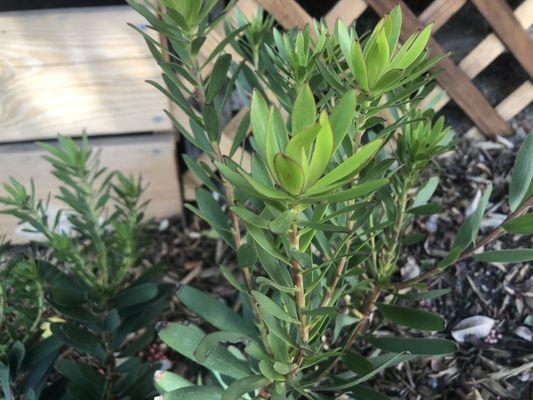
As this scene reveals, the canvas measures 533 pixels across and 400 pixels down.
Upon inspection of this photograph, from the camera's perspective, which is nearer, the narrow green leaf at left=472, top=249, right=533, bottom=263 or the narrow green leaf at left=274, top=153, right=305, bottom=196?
the narrow green leaf at left=274, top=153, right=305, bottom=196

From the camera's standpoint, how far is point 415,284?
70cm

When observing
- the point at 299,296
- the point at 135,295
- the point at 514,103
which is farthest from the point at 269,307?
the point at 514,103

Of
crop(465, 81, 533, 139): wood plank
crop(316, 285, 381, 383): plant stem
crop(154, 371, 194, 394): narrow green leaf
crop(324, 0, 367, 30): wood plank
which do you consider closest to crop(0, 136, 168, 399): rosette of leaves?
crop(154, 371, 194, 394): narrow green leaf

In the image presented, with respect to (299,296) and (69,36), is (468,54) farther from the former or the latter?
(299,296)

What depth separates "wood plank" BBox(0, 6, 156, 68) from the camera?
1232 mm

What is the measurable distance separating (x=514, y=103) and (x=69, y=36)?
3.87 ft

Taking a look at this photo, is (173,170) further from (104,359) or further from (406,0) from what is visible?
(406,0)

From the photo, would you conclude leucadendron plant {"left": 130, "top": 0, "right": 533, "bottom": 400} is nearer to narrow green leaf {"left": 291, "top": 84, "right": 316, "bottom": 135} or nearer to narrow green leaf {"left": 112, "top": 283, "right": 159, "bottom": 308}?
narrow green leaf {"left": 291, "top": 84, "right": 316, "bottom": 135}

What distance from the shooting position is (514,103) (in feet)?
4.87

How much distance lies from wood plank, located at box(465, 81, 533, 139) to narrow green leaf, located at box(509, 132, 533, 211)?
0.92 meters

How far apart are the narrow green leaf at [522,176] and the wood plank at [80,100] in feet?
3.04

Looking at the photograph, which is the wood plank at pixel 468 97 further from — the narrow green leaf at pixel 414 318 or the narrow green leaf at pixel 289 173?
the narrow green leaf at pixel 289 173

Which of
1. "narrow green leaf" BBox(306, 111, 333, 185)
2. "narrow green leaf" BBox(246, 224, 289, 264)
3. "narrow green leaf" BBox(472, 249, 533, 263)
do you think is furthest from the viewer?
"narrow green leaf" BBox(472, 249, 533, 263)

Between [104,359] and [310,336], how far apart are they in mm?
469
